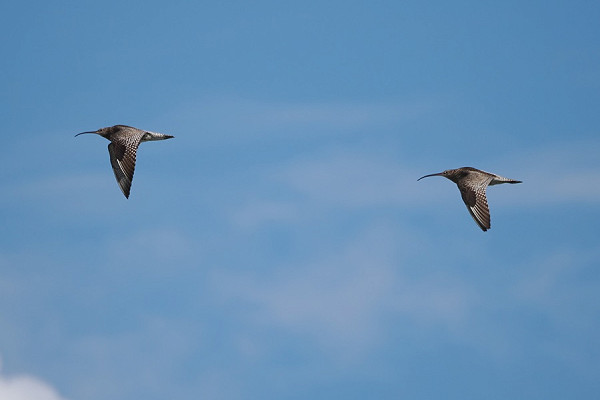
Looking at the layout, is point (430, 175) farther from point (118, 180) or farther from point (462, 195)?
point (118, 180)

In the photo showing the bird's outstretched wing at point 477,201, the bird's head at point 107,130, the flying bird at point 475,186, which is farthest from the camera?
the bird's head at point 107,130

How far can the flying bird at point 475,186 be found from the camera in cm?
5000

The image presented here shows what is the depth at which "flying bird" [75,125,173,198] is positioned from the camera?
51.6 meters

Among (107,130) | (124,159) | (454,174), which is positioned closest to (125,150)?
(124,159)

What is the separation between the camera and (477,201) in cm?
5091

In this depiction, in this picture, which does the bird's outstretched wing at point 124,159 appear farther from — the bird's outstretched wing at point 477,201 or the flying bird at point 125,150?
the bird's outstretched wing at point 477,201

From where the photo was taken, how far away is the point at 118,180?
52031 mm

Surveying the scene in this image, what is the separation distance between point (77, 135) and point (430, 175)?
56.9 feet

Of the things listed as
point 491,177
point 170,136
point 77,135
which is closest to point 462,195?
point 491,177

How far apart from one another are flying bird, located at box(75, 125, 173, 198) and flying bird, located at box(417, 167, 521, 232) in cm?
1373

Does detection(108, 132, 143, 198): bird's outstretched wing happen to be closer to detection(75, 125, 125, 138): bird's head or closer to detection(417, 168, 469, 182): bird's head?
detection(75, 125, 125, 138): bird's head

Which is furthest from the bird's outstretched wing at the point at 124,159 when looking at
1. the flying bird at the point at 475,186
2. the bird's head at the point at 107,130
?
the flying bird at the point at 475,186

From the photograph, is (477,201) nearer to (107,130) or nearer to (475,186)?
(475,186)

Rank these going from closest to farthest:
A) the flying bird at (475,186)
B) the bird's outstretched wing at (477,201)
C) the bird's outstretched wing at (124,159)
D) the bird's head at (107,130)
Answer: the bird's outstretched wing at (477,201) → the flying bird at (475,186) → the bird's outstretched wing at (124,159) → the bird's head at (107,130)
